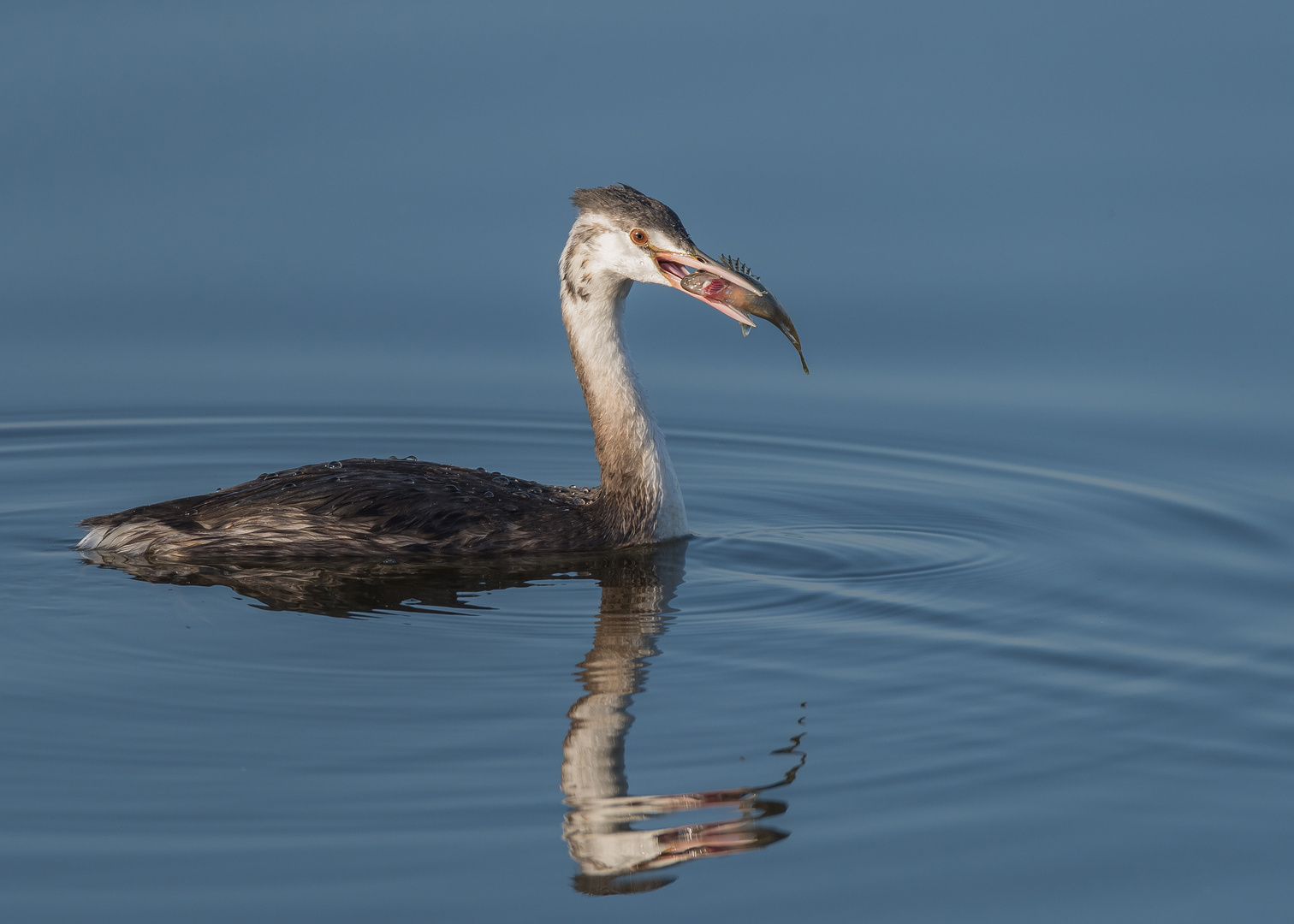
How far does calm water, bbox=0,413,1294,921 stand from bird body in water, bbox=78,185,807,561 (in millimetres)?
A: 211

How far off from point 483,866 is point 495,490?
13.5 ft

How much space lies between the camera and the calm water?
593 centimetres

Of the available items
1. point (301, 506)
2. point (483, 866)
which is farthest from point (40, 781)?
point (301, 506)

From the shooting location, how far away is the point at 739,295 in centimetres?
938

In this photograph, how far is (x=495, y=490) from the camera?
9.80m

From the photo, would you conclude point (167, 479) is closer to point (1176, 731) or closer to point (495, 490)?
point (495, 490)

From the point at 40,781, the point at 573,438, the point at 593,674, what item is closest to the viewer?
the point at 40,781

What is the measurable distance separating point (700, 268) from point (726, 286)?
18 cm

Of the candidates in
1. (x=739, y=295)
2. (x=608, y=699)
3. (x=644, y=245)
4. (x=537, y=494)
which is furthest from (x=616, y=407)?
(x=608, y=699)

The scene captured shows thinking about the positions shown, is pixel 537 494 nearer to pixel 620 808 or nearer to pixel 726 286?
pixel 726 286

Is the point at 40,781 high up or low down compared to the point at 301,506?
down

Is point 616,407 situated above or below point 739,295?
below

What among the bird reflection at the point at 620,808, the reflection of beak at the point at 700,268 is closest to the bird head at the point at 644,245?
the reflection of beak at the point at 700,268

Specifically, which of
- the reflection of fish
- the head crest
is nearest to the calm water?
the reflection of fish
